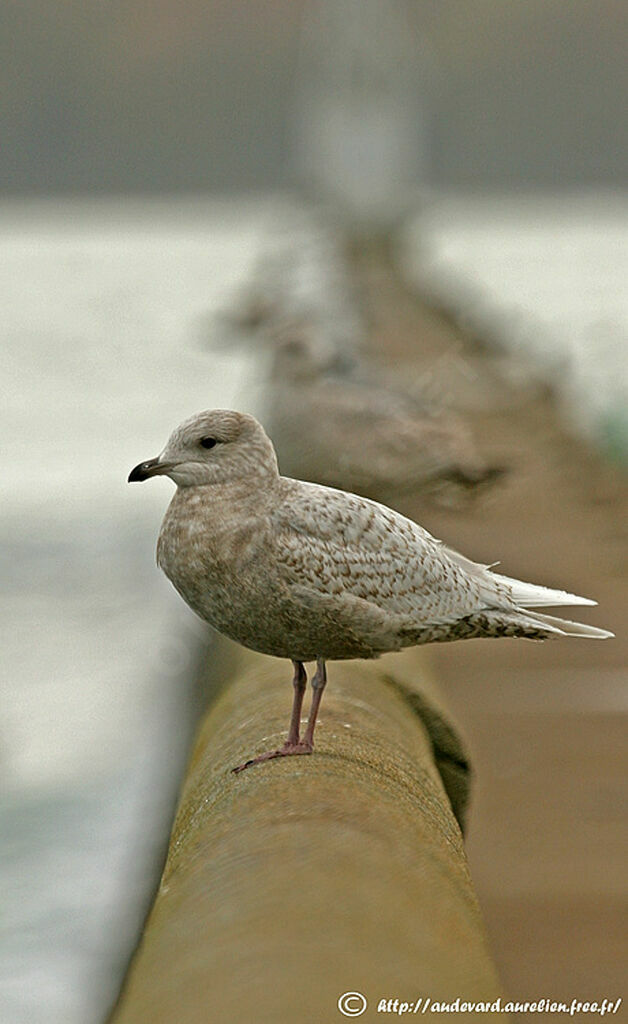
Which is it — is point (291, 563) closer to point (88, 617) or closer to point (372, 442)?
point (372, 442)

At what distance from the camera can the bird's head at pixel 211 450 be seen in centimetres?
279

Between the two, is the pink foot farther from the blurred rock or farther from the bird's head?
the blurred rock

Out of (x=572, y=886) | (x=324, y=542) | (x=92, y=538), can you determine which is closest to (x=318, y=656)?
(x=324, y=542)

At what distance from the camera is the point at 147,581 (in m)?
11.3

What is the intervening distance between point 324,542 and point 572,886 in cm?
150

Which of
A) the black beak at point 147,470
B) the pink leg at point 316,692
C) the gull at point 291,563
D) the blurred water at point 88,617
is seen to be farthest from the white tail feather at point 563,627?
the blurred water at point 88,617

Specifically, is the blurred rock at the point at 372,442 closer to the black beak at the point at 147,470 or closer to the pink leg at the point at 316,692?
the pink leg at the point at 316,692

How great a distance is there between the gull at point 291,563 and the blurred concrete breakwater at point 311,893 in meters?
0.31

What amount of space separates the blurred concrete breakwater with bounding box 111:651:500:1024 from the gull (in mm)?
310

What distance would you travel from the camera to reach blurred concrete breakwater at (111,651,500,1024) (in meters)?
2.23

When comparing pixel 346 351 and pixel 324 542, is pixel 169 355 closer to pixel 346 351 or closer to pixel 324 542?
pixel 346 351

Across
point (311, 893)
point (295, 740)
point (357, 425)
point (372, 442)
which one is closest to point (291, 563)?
point (295, 740)

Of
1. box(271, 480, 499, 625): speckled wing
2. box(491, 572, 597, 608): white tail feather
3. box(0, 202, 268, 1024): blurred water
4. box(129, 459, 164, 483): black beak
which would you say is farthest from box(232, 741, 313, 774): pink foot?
box(0, 202, 268, 1024): blurred water

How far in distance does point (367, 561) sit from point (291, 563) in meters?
0.17
